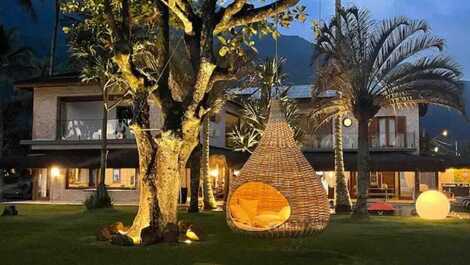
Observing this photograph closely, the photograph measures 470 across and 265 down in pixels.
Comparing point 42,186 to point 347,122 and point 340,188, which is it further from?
point 340,188

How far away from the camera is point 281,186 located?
9.75m

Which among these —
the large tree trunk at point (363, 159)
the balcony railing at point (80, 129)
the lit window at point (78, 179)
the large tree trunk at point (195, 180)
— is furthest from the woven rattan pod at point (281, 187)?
the lit window at point (78, 179)

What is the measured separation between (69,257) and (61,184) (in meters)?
20.0

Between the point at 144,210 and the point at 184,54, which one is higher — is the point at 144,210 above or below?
below

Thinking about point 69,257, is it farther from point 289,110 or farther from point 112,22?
point 289,110

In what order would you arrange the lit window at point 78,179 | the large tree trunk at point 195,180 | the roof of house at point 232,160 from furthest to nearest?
the lit window at point 78,179
the roof of house at point 232,160
the large tree trunk at point 195,180

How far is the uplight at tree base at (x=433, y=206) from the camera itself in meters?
17.3

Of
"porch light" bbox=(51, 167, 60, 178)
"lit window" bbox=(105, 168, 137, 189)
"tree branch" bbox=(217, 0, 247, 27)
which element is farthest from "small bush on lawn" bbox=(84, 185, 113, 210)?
"tree branch" bbox=(217, 0, 247, 27)

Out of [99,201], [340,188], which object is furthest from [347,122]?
[99,201]

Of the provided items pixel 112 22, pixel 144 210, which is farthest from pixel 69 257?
pixel 112 22

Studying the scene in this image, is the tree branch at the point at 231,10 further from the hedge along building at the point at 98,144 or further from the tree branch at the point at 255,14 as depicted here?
the hedge along building at the point at 98,144

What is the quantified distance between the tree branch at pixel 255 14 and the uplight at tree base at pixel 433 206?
32.0ft

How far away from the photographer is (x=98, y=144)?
2748cm

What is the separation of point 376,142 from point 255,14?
64.2 ft
